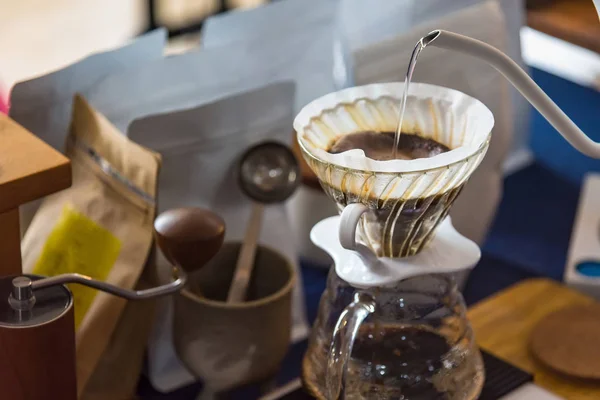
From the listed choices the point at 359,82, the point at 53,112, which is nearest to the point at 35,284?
the point at 53,112

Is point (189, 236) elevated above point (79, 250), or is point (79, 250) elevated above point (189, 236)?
point (189, 236)

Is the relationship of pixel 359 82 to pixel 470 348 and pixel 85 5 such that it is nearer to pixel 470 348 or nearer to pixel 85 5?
pixel 470 348

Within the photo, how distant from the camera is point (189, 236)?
27.7 inches

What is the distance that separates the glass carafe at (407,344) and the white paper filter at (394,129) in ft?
0.32

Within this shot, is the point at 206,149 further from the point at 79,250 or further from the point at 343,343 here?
the point at 343,343

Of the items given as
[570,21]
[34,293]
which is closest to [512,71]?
[34,293]

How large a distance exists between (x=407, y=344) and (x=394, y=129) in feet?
0.55

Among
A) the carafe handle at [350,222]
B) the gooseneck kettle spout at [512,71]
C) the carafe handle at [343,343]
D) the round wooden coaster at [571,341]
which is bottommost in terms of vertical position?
the round wooden coaster at [571,341]

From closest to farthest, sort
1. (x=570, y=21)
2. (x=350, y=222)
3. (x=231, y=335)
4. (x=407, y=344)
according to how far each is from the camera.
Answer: (x=350, y=222) → (x=407, y=344) → (x=231, y=335) → (x=570, y=21)

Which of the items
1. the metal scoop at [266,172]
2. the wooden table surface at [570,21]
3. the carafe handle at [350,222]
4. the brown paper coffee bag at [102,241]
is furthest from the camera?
the wooden table surface at [570,21]

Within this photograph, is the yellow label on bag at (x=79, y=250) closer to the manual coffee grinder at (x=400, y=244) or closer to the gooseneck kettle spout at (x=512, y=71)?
the manual coffee grinder at (x=400, y=244)

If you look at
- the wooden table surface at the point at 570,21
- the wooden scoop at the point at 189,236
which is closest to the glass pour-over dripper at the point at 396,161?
the wooden scoop at the point at 189,236

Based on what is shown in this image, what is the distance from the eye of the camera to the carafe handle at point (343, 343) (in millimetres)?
623

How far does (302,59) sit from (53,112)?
0.32 m
